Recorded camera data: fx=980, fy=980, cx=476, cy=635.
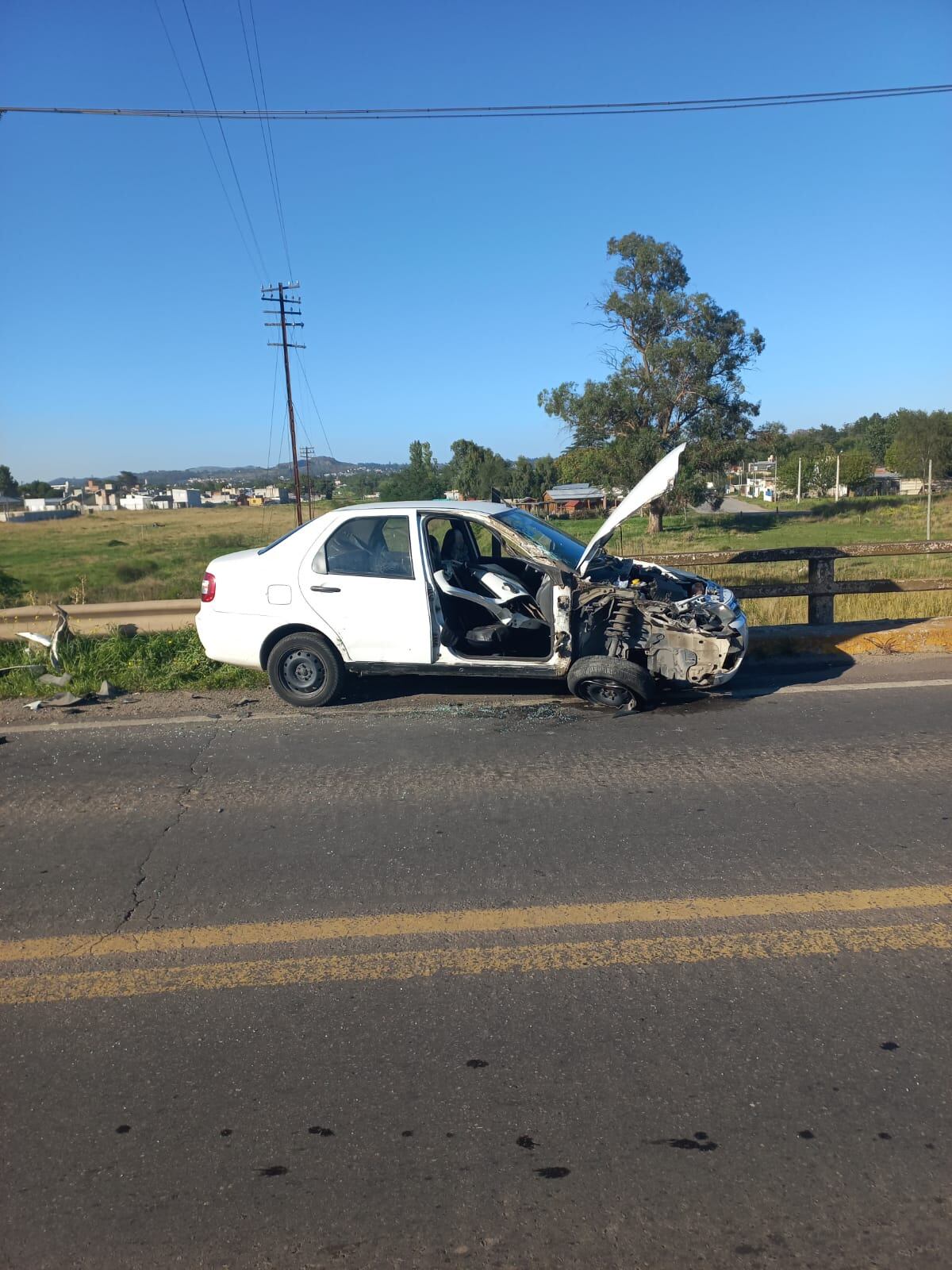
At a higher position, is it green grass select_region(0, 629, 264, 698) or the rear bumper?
the rear bumper

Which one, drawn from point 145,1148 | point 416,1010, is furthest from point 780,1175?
point 145,1148

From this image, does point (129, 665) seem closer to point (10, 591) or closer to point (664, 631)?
point (664, 631)

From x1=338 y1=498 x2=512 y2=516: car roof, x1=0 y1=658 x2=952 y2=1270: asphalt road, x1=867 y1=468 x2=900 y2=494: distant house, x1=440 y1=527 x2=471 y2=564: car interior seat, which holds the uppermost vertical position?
x1=867 y1=468 x2=900 y2=494: distant house

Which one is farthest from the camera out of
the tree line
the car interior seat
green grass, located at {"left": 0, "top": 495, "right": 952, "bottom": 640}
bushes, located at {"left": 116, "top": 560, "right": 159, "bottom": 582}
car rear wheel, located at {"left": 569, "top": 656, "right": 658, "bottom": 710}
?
the tree line

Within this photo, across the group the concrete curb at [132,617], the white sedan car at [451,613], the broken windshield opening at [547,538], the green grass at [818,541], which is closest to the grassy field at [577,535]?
the green grass at [818,541]

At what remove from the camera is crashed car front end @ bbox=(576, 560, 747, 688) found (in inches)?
284

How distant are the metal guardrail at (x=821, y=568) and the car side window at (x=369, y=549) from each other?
8.77 feet

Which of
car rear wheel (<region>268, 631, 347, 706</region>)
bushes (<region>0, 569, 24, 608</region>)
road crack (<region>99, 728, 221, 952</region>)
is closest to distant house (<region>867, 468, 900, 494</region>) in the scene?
bushes (<region>0, 569, 24, 608</region>)

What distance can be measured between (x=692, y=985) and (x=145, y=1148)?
1.84 m

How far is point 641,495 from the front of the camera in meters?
7.45

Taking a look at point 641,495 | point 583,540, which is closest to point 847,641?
point 583,540

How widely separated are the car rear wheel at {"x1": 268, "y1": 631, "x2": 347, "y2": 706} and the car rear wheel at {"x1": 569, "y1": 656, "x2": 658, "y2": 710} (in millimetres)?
1864

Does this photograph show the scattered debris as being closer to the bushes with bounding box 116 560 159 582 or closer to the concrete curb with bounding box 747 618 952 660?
the concrete curb with bounding box 747 618 952 660

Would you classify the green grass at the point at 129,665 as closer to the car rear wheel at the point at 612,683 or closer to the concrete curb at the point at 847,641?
the car rear wheel at the point at 612,683
